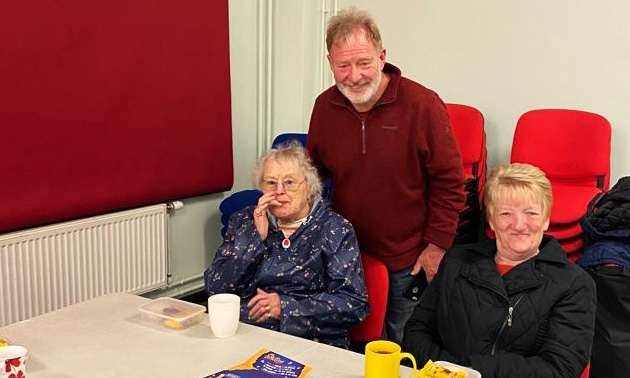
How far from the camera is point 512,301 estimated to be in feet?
5.86

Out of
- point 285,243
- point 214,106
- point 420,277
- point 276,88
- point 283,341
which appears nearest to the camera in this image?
point 283,341

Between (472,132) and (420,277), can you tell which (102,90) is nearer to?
(420,277)

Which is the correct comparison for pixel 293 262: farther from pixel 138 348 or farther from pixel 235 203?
pixel 235 203

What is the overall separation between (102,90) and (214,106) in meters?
0.80

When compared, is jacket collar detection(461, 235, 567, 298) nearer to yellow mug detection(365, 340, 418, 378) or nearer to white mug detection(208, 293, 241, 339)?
yellow mug detection(365, 340, 418, 378)

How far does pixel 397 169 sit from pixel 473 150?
1557mm

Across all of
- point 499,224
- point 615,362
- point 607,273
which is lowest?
point 615,362

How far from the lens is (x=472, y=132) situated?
381 centimetres

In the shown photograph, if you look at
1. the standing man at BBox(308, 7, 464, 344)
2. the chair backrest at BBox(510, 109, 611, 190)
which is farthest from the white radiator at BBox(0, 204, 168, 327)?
the chair backrest at BBox(510, 109, 611, 190)

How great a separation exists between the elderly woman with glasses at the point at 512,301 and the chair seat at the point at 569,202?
4.69 feet

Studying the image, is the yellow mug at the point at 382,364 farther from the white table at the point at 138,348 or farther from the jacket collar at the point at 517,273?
the jacket collar at the point at 517,273

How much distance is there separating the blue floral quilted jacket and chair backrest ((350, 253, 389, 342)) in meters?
0.06

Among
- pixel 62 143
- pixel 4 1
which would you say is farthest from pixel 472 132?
pixel 4 1

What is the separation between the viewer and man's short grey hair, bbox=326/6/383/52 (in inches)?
88.7
